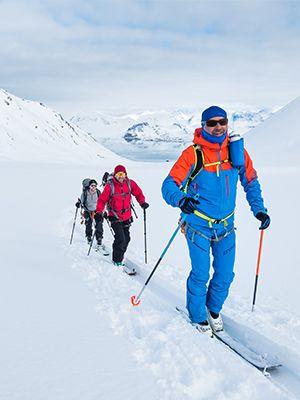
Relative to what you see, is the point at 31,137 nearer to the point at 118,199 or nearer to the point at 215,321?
the point at 118,199

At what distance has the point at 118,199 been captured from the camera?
905 centimetres

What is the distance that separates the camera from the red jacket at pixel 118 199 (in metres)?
8.94

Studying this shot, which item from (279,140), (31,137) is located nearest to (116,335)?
(279,140)

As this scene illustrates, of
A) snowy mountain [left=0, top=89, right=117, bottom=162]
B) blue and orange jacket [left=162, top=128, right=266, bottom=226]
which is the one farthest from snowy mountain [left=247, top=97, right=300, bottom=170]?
snowy mountain [left=0, top=89, right=117, bottom=162]

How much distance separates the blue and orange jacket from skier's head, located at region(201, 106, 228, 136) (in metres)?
0.12

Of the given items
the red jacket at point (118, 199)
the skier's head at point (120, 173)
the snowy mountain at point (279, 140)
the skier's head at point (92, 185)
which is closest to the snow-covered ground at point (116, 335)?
the red jacket at point (118, 199)

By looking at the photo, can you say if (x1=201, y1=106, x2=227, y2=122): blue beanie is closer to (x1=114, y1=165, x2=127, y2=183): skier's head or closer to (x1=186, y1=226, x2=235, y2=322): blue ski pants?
(x1=186, y1=226, x2=235, y2=322): blue ski pants

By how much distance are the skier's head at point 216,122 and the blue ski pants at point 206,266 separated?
3.79 feet

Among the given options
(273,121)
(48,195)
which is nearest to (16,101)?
(273,121)

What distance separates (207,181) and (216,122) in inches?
26.6

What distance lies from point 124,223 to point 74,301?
11.1ft

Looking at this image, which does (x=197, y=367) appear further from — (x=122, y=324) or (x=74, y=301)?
(x=74, y=301)

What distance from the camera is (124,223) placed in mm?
9367

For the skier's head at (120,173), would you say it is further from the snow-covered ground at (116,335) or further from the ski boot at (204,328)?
the ski boot at (204,328)
